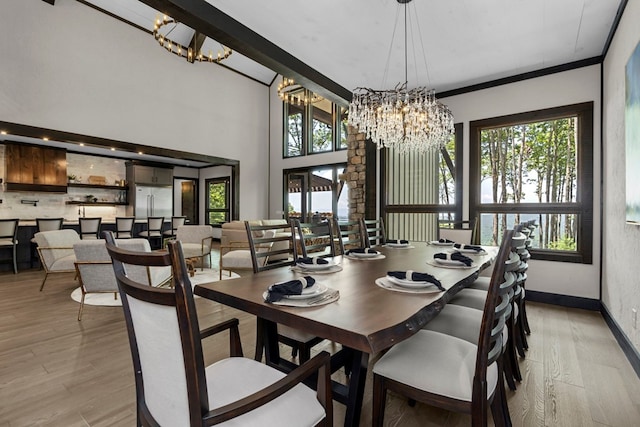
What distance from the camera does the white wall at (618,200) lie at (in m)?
2.28

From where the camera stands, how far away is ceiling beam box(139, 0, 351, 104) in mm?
2502

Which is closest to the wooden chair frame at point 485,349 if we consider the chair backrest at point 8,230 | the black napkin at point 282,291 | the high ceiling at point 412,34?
the black napkin at point 282,291

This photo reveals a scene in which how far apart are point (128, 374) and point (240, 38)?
9.71ft

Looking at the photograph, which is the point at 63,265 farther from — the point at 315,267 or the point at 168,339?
the point at 168,339

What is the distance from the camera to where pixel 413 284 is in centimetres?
142

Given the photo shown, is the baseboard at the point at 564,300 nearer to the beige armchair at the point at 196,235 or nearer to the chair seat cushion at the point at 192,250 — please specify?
the chair seat cushion at the point at 192,250

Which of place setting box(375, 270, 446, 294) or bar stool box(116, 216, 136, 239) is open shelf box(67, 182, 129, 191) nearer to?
bar stool box(116, 216, 136, 239)

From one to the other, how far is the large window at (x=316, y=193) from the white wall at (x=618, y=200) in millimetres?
4952

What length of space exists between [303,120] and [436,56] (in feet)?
17.3

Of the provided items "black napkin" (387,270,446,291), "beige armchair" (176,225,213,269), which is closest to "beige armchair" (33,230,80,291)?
"beige armchair" (176,225,213,269)

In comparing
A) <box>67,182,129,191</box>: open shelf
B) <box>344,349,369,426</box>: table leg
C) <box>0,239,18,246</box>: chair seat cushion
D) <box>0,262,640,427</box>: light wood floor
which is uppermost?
<box>67,182,129,191</box>: open shelf

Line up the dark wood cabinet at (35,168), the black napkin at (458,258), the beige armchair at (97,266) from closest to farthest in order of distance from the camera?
the black napkin at (458,258) → the beige armchair at (97,266) → the dark wood cabinet at (35,168)

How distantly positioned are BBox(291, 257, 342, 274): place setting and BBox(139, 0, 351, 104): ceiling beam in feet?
7.26

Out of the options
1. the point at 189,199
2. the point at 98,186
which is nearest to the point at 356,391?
the point at 98,186
